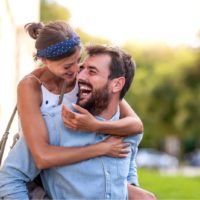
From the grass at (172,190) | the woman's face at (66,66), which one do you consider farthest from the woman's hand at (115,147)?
the grass at (172,190)

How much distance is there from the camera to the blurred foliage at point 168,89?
34438 millimetres

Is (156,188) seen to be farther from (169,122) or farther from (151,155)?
(151,155)

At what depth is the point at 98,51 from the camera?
10.4ft

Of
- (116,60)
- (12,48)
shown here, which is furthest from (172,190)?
(116,60)

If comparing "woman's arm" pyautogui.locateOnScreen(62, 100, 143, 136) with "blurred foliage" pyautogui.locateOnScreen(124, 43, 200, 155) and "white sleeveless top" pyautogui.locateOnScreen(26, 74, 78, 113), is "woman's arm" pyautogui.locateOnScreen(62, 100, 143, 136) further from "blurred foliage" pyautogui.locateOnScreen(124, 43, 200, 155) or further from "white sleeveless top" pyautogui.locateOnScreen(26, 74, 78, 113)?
"blurred foliage" pyautogui.locateOnScreen(124, 43, 200, 155)

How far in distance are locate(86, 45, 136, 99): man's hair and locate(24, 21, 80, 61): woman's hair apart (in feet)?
0.25

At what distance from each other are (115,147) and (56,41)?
0.51 m

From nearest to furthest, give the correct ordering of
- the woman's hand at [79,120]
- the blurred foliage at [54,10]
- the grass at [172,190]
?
the woman's hand at [79,120], the grass at [172,190], the blurred foliage at [54,10]

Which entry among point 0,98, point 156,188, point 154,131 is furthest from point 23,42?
point 154,131

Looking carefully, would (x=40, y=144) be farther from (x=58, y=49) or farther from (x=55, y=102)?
(x=58, y=49)

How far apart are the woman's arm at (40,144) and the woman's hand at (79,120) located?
89mm

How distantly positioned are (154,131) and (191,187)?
75.5 feet

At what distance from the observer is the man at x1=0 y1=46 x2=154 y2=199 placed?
311 cm

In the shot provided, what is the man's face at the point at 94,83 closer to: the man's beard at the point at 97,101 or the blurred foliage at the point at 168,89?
the man's beard at the point at 97,101
